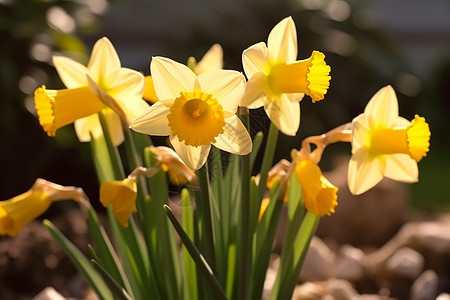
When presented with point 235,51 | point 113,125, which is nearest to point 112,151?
point 113,125

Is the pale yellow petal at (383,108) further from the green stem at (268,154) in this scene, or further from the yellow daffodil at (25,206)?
the yellow daffodil at (25,206)

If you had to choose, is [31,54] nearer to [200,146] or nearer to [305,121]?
[305,121]

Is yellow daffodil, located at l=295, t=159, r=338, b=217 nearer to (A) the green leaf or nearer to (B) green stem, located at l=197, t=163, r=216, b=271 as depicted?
(B) green stem, located at l=197, t=163, r=216, b=271

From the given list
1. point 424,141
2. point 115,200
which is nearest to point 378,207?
point 424,141

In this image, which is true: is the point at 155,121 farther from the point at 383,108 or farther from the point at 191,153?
the point at 383,108

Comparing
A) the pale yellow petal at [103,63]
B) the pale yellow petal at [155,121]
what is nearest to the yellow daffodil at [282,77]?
the pale yellow petal at [155,121]

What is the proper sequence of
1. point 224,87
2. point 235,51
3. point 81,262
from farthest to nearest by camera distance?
point 235,51
point 81,262
point 224,87

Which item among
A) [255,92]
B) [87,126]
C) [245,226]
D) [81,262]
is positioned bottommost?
[81,262]

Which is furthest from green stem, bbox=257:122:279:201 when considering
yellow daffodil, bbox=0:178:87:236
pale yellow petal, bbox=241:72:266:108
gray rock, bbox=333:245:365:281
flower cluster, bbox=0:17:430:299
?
gray rock, bbox=333:245:365:281
